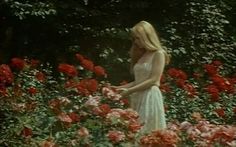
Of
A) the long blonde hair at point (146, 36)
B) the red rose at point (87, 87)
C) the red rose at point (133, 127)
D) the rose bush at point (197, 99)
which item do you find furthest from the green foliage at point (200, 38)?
the red rose at point (133, 127)

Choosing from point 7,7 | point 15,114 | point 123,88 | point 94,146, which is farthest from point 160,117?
point 7,7

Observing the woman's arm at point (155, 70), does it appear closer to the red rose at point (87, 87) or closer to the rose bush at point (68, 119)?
the rose bush at point (68, 119)

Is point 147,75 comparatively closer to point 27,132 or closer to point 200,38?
point 27,132

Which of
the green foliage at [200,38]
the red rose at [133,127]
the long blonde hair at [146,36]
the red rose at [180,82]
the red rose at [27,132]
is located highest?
the long blonde hair at [146,36]

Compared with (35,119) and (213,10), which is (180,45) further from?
(35,119)

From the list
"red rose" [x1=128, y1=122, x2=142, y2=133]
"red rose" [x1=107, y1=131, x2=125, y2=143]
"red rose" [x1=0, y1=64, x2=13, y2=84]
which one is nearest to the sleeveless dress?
"red rose" [x1=0, y1=64, x2=13, y2=84]

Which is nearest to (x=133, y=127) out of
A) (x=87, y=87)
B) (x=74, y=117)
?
(x=74, y=117)

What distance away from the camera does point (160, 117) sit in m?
6.51

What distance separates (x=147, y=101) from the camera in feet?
21.1

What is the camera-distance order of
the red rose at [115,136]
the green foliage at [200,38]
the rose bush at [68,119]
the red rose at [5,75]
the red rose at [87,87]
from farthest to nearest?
the green foliage at [200,38]
the red rose at [5,75]
the red rose at [87,87]
the rose bush at [68,119]
the red rose at [115,136]

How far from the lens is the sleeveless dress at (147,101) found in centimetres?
638

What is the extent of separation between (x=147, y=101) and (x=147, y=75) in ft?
0.78

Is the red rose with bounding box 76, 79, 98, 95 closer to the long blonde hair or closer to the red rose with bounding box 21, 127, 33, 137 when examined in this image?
the long blonde hair

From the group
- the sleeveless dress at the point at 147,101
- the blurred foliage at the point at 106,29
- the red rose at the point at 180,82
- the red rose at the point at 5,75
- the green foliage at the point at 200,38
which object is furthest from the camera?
the green foliage at the point at 200,38
